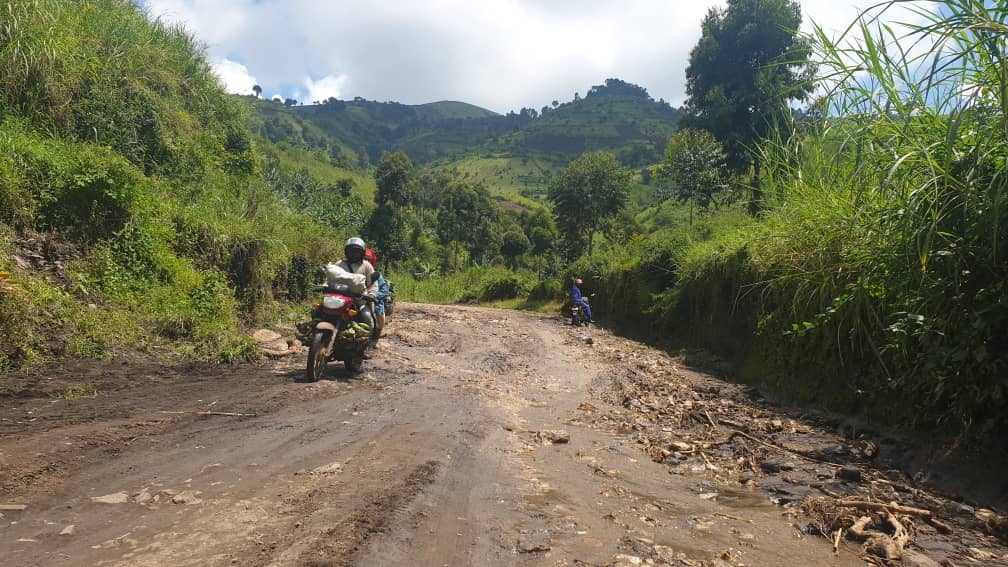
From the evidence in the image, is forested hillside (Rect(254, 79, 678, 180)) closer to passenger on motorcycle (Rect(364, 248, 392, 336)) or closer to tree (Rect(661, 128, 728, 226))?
tree (Rect(661, 128, 728, 226))

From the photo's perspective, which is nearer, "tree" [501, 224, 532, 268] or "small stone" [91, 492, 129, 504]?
"small stone" [91, 492, 129, 504]

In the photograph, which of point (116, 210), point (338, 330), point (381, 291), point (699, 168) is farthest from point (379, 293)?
point (699, 168)

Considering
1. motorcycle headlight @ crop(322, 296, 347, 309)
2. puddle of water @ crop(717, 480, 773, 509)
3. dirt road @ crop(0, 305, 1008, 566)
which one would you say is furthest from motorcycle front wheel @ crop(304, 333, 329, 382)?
puddle of water @ crop(717, 480, 773, 509)

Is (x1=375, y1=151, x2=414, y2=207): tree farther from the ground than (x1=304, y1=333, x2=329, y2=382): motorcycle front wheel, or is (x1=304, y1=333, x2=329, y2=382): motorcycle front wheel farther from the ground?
(x1=375, y1=151, x2=414, y2=207): tree

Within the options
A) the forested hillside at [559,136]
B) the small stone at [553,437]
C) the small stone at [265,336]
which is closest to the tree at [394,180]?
the small stone at [265,336]

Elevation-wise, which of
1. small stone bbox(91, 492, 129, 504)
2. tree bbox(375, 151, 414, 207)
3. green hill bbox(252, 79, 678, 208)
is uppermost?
green hill bbox(252, 79, 678, 208)

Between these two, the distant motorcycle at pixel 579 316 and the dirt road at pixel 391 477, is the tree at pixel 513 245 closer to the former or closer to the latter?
the distant motorcycle at pixel 579 316

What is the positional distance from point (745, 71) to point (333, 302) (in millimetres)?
21076

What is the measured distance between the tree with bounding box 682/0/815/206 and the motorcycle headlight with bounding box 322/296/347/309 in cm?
1843

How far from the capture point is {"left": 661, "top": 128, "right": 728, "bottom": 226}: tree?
20.0 metres

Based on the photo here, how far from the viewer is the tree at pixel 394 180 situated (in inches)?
1892

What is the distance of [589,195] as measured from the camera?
3173 cm

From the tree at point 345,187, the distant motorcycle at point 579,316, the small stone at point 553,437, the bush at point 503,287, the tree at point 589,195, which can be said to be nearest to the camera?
the small stone at point 553,437

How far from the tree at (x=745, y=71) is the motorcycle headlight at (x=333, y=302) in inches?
726
